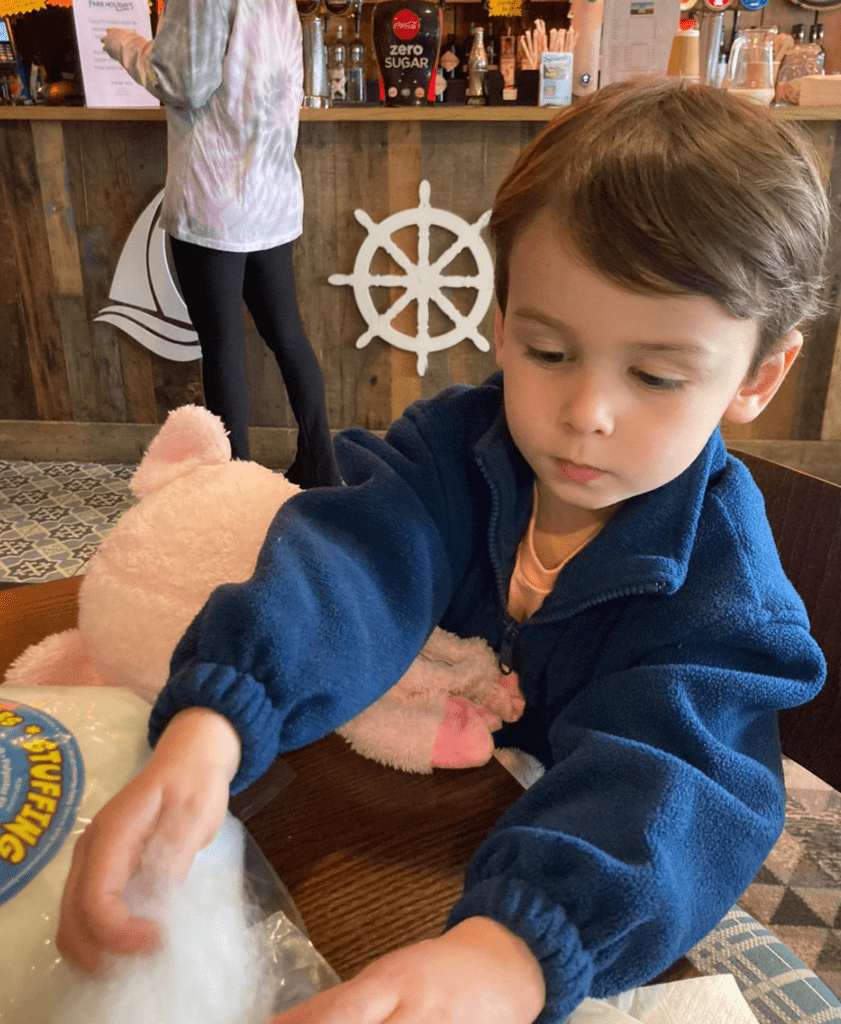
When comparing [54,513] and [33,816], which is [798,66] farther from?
[33,816]

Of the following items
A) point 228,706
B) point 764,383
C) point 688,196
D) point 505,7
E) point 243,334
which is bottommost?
point 243,334

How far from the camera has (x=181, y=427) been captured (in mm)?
757

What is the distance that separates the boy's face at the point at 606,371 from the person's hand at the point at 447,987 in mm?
298

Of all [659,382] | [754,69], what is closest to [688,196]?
[659,382]

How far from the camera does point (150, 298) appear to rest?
8.19ft

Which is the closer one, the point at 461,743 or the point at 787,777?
the point at 461,743

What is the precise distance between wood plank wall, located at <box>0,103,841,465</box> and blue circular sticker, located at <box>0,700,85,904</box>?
2138 millimetres

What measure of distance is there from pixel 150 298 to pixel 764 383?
86.7 inches

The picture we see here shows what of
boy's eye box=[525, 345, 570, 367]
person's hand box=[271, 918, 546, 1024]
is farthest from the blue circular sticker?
boy's eye box=[525, 345, 570, 367]

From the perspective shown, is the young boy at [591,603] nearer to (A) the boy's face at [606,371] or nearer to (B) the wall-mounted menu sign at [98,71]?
(A) the boy's face at [606,371]

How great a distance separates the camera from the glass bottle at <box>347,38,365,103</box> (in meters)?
2.62

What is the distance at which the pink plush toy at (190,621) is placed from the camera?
612 mm

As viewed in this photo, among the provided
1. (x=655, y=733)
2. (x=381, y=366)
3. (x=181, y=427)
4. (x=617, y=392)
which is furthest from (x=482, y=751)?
(x=381, y=366)

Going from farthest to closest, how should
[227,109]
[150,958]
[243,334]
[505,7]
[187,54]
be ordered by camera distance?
1. [505,7]
2. [243,334]
3. [227,109]
4. [187,54]
5. [150,958]
